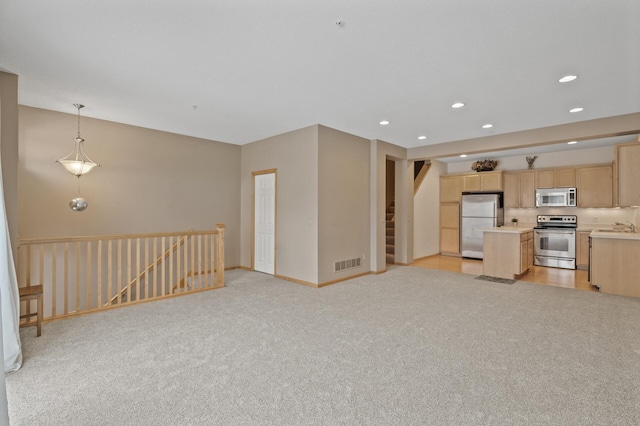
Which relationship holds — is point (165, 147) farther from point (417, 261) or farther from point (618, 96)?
point (618, 96)

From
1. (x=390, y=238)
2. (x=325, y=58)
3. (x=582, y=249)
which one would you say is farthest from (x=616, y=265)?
(x=325, y=58)

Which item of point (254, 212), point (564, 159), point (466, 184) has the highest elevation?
point (564, 159)

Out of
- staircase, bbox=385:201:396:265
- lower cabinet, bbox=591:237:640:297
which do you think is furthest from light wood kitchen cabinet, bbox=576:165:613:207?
staircase, bbox=385:201:396:265

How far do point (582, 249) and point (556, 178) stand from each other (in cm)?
165

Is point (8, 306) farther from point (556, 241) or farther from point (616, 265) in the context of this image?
point (556, 241)

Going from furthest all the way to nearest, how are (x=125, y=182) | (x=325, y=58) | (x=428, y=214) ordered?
(x=428, y=214), (x=125, y=182), (x=325, y=58)

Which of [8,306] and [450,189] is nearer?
[8,306]

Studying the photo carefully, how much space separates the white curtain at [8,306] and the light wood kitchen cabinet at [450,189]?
8.67 m

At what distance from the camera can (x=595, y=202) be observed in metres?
6.39

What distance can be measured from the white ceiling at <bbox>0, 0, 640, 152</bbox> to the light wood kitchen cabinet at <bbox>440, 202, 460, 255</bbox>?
3963 mm

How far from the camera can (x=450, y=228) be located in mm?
8453

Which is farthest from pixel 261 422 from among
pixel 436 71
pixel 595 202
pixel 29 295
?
pixel 595 202

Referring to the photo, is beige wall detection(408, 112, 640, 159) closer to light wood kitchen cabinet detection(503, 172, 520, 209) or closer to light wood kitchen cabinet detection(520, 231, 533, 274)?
light wood kitchen cabinet detection(520, 231, 533, 274)

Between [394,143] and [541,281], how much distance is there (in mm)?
3825
